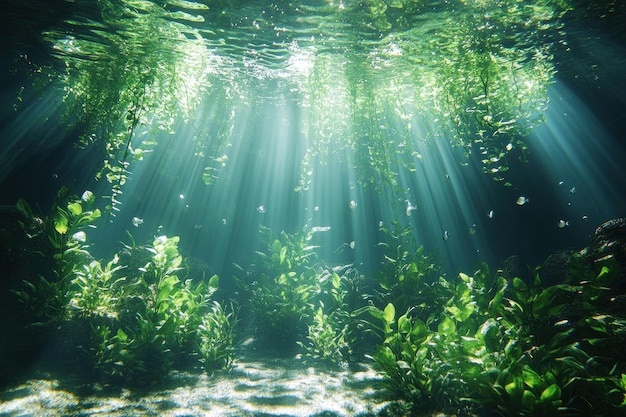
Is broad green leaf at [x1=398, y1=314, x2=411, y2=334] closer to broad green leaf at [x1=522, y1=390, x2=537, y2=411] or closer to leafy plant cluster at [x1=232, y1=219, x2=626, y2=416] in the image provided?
leafy plant cluster at [x1=232, y1=219, x2=626, y2=416]

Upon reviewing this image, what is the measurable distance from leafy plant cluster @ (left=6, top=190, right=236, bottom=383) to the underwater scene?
46 mm

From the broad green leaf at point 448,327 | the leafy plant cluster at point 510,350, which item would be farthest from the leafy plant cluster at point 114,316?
the broad green leaf at point 448,327

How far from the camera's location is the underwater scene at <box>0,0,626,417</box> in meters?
5.20

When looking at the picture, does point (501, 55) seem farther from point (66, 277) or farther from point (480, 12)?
point (66, 277)

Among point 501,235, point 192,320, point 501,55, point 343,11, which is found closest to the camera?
point 192,320

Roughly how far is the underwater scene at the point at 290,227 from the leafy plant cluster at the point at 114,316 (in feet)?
0.15

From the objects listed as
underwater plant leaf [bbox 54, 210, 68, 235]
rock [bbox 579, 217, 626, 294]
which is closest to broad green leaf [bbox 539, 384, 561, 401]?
rock [bbox 579, 217, 626, 294]

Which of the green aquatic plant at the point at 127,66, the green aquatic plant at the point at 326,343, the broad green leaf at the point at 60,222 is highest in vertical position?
the green aquatic plant at the point at 127,66

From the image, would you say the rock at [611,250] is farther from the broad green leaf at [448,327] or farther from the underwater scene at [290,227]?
the broad green leaf at [448,327]

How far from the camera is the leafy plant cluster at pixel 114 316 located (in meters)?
6.27

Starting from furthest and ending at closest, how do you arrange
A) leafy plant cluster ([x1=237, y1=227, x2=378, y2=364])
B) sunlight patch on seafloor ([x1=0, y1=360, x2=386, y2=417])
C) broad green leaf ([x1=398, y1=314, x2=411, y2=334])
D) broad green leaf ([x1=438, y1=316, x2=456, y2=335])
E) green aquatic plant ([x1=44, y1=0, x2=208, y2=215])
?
green aquatic plant ([x1=44, y1=0, x2=208, y2=215]) → leafy plant cluster ([x1=237, y1=227, x2=378, y2=364]) → broad green leaf ([x1=398, y1=314, x2=411, y2=334]) → broad green leaf ([x1=438, y1=316, x2=456, y2=335]) → sunlight patch on seafloor ([x1=0, y1=360, x2=386, y2=417])

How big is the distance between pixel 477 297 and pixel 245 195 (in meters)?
15.2

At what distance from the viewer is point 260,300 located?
977 cm

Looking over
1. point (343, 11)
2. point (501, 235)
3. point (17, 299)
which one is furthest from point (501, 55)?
point (17, 299)
